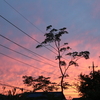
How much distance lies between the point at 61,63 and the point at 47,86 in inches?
275

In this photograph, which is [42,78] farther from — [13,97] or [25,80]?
[13,97]

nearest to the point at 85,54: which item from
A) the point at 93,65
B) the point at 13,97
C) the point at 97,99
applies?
the point at 93,65

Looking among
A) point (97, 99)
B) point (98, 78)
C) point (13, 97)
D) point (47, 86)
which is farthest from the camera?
point (47, 86)

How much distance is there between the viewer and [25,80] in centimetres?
5816

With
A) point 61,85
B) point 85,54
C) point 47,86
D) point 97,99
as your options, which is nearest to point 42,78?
point 47,86

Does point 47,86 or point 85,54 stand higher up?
point 85,54

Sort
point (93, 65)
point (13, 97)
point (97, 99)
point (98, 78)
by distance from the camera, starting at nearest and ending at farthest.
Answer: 1. point (13, 97)
2. point (97, 99)
3. point (98, 78)
4. point (93, 65)

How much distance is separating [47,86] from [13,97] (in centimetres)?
3521

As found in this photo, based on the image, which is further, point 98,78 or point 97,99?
point 98,78

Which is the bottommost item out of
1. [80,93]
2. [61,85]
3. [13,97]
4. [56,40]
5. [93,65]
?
[13,97]

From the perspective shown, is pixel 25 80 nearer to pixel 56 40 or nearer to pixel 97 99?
pixel 56 40

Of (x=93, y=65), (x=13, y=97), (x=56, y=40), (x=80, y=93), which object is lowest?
(x=13, y=97)

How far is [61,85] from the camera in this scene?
5356 centimetres

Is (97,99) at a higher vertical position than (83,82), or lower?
lower
